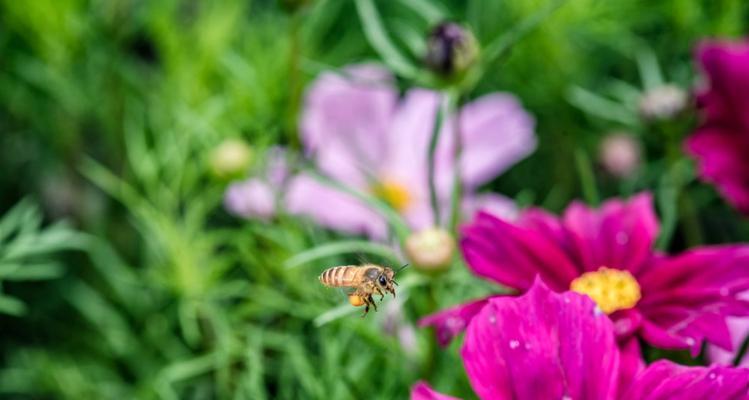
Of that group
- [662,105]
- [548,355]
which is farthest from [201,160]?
[548,355]

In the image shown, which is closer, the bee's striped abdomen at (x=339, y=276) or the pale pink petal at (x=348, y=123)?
the bee's striped abdomen at (x=339, y=276)

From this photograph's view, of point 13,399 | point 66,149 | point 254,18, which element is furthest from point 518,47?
point 13,399

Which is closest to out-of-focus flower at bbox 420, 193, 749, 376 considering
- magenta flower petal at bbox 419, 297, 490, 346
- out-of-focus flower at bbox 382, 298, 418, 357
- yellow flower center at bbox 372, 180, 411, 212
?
magenta flower petal at bbox 419, 297, 490, 346

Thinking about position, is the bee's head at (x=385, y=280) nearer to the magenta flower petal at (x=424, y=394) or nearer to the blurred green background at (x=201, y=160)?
the magenta flower petal at (x=424, y=394)

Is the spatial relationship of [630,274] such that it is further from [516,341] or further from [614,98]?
[614,98]

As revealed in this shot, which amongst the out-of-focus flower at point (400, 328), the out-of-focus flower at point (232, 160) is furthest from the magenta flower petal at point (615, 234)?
the out-of-focus flower at point (232, 160)
